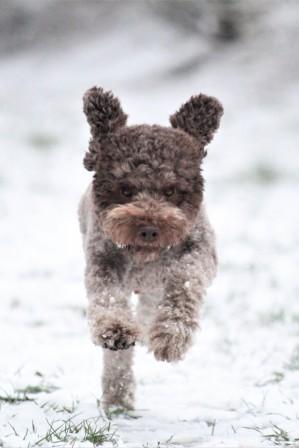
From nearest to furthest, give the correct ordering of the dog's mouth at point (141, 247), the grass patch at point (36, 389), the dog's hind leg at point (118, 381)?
the dog's mouth at point (141, 247) < the dog's hind leg at point (118, 381) < the grass patch at point (36, 389)

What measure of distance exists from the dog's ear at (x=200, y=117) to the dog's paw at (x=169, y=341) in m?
1.13

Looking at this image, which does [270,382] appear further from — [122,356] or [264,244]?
[264,244]

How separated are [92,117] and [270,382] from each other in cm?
243

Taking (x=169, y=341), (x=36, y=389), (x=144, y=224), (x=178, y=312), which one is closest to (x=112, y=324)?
(x=169, y=341)

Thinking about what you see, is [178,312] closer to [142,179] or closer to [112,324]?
[112,324]

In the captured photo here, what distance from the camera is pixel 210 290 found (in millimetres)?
8492

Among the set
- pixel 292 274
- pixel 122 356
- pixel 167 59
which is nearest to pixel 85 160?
pixel 122 356

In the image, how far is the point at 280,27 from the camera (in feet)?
105

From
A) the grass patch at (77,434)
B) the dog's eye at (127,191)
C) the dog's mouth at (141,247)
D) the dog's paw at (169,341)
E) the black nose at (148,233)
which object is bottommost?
the grass patch at (77,434)

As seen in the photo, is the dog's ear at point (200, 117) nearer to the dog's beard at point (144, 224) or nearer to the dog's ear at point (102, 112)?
the dog's ear at point (102, 112)

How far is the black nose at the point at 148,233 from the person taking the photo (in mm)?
3634

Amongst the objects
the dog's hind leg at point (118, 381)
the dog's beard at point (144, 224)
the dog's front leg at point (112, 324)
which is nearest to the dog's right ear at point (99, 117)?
the dog's beard at point (144, 224)

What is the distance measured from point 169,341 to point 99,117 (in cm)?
133

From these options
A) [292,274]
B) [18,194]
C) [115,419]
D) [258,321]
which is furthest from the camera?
[18,194]
